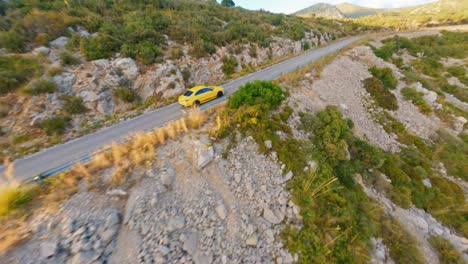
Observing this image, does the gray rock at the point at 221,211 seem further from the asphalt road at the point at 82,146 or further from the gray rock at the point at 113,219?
the asphalt road at the point at 82,146

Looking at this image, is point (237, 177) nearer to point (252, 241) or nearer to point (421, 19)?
point (252, 241)

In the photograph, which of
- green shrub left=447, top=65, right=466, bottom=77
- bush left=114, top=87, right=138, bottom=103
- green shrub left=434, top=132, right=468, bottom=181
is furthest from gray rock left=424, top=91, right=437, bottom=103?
bush left=114, top=87, right=138, bottom=103

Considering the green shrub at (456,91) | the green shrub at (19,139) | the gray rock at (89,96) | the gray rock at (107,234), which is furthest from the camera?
the green shrub at (456,91)

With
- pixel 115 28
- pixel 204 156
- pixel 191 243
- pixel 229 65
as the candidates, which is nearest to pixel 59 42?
pixel 115 28

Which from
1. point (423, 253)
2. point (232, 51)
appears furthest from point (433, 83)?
point (232, 51)

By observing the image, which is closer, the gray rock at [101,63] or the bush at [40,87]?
the bush at [40,87]

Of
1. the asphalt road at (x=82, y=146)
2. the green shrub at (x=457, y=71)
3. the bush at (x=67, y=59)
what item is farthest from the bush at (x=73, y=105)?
the green shrub at (x=457, y=71)
